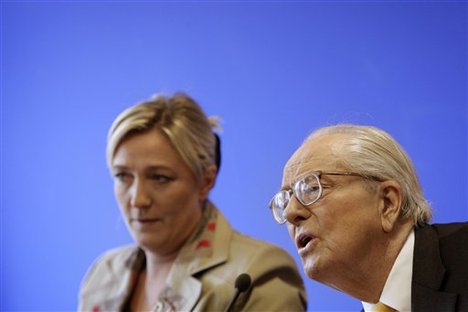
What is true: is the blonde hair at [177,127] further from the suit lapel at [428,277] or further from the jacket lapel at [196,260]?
the suit lapel at [428,277]

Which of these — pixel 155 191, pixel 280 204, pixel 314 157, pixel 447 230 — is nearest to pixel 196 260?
pixel 155 191

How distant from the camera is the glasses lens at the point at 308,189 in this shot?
126cm

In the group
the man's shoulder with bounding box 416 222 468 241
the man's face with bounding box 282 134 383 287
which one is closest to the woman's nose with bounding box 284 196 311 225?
the man's face with bounding box 282 134 383 287

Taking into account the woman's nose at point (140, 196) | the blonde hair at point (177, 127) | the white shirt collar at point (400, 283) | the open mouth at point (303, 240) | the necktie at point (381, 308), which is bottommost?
the necktie at point (381, 308)

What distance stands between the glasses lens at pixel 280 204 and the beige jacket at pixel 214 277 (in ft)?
1.22

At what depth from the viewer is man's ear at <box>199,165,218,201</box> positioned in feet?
6.45

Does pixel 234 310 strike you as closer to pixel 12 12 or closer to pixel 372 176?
pixel 372 176

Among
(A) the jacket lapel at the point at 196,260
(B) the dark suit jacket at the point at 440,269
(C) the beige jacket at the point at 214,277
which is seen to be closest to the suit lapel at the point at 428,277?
(B) the dark suit jacket at the point at 440,269

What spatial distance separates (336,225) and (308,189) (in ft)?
0.29

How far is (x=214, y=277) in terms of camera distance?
1.78 metres

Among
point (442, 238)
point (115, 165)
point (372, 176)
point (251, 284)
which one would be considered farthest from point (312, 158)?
point (115, 165)

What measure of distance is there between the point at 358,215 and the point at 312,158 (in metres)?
0.14

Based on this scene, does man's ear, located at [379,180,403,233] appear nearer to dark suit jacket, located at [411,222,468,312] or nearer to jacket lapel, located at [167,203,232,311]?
dark suit jacket, located at [411,222,468,312]

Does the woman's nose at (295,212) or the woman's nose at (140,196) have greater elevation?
the woman's nose at (140,196)
